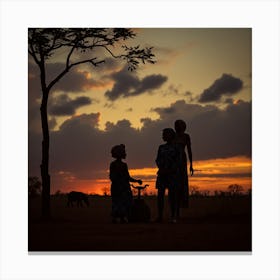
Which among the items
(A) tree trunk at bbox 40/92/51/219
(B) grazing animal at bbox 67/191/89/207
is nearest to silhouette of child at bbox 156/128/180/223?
(B) grazing animal at bbox 67/191/89/207

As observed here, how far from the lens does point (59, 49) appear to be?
31.0ft

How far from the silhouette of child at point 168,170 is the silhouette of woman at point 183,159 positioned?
5cm

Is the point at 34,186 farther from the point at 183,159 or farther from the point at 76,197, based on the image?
the point at 183,159

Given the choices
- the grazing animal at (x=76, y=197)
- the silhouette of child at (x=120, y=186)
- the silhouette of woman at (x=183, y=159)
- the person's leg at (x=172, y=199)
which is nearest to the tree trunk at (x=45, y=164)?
the grazing animal at (x=76, y=197)

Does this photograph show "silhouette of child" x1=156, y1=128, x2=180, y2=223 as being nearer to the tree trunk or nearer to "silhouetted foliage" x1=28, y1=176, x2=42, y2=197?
the tree trunk

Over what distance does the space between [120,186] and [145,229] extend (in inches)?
25.4

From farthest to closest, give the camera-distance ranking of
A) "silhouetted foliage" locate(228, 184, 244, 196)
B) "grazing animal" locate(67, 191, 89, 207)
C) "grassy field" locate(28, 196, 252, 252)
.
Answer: "grazing animal" locate(67, 191, 89, 207)
"silhouetted foliage" locate(228, 184, 244, 196)
"grassy field" locate(28, 196, 252, 252)

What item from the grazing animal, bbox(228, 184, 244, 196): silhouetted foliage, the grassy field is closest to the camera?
the grassy field

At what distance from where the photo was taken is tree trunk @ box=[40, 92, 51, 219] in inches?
369

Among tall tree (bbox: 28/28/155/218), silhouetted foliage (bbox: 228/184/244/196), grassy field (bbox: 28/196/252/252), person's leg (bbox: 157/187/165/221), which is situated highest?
tall tree (bbox: 28/28/155/218)

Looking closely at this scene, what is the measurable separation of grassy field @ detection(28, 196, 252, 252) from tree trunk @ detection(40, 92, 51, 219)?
76mm
